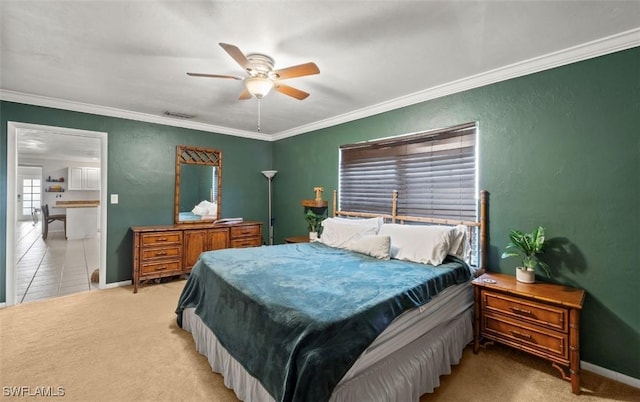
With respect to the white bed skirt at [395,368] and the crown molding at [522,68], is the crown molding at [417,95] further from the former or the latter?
the white bed skirt at [395,368]

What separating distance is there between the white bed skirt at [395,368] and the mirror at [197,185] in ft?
8.09

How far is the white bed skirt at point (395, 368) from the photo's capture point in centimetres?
150

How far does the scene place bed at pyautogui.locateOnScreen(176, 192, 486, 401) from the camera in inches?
53.8

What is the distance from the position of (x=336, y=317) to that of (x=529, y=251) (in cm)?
185

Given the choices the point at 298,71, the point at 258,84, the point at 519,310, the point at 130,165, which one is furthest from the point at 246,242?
the point at 519,310

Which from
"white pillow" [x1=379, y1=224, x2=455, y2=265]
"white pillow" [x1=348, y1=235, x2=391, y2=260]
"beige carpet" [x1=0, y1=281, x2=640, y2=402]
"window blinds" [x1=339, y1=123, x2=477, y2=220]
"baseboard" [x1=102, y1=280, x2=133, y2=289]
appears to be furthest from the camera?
"baseboard" [x1=102, y1=280, x2=133, y2=289]

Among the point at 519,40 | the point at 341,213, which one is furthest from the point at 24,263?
the point at 519,40

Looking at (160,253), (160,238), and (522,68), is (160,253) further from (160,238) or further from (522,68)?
(522,68)

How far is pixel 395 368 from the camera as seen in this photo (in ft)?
5.51

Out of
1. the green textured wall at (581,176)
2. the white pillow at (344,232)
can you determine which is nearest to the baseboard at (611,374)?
the green textured wall at (581,176)

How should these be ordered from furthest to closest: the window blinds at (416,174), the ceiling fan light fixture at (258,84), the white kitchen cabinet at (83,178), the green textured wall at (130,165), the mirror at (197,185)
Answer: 1. the white kitchen cabinet at (83,178)
2. the mirror at (197,185)
3. the green textured wall at (130,165)
4. the window blinds at (416,174)
5. the ceiling fan light fixture at (258,84)

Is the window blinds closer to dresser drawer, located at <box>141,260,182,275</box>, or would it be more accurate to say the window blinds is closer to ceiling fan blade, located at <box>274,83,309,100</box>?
ceiling fan blade, located at <box>274,83,309,100</box>

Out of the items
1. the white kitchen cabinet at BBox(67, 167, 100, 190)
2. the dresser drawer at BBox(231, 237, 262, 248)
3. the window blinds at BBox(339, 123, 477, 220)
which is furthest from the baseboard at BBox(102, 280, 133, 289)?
the white kitchen cabinet at BBox(67, 167, 100, 190)

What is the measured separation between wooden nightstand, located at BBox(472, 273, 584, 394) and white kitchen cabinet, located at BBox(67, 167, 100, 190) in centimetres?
1141
